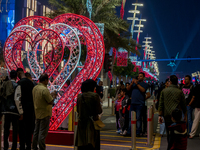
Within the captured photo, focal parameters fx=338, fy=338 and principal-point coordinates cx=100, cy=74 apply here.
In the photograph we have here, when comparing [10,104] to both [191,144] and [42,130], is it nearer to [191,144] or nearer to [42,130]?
[42,130]

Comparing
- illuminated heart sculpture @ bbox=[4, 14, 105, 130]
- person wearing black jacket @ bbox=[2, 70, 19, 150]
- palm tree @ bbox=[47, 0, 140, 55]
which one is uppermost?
palm tree @ bbox=[47, 0, 140, 55]

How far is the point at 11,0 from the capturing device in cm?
5919

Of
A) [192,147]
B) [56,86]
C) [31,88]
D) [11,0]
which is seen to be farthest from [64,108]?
[11,0]

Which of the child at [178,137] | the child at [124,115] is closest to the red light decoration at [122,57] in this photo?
the child at [124,115]

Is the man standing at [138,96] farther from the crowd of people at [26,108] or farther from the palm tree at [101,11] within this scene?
the palm tree at [101,11]

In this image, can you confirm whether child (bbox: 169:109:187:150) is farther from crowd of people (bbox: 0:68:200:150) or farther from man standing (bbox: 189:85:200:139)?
man standing (bbox: 189:85:200:139)

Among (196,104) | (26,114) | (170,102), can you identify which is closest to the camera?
(170,102)

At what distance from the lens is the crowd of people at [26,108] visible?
7.56 m

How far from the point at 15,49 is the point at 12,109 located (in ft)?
15.5

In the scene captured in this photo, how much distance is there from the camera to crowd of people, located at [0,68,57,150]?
298 inches

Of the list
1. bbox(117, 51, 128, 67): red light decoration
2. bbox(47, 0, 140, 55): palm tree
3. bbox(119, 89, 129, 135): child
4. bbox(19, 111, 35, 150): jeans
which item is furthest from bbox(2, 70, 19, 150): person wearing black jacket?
bbox(117, 51, 128, 67): red light decoration

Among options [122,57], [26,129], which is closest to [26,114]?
[26,129]

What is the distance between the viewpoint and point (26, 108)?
782 centimetres

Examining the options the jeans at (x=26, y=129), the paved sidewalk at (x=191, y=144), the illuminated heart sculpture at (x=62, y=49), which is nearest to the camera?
the jeans at (x=26, y=129)
